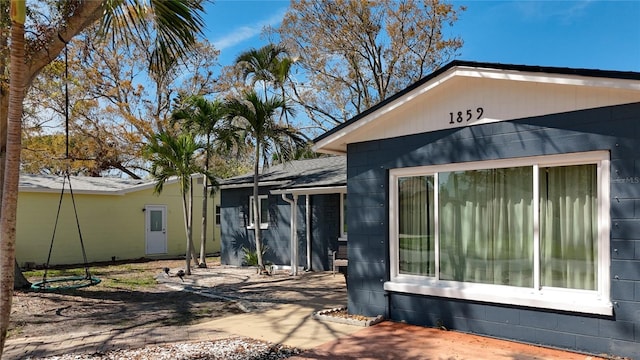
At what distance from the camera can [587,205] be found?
550cm

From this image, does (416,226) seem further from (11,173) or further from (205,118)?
(205,118)

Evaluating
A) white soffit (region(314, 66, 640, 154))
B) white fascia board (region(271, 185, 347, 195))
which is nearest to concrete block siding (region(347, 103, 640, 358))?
white soffit (region(314, 66, 640, 154))

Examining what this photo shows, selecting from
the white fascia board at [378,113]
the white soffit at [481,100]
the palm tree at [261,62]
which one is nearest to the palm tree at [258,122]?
the palm tree at [261,62]

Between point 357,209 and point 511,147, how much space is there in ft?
8.58

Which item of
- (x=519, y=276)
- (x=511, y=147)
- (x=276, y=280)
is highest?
(x=511, y=147)

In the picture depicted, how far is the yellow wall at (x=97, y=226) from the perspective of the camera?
53.4ft

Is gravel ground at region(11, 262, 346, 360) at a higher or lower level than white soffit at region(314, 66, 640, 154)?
lower

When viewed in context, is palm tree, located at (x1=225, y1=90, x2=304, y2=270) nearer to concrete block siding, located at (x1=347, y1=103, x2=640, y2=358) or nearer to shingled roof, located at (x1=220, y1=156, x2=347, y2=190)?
shingled roof, located at (x1=220, y1=156, x2=347, y2=190)

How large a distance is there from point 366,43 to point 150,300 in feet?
54.6

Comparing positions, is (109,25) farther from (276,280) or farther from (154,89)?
(154,89)

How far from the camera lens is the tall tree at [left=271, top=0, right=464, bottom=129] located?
21094 mm

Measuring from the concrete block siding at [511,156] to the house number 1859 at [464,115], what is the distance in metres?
0.14

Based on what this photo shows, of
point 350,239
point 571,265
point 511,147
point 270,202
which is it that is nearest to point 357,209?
point 350,239

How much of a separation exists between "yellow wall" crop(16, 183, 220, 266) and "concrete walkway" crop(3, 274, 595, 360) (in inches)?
448
